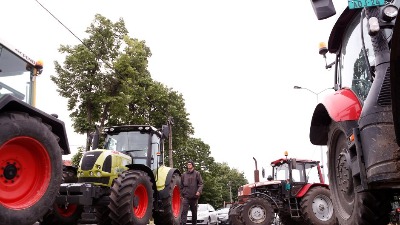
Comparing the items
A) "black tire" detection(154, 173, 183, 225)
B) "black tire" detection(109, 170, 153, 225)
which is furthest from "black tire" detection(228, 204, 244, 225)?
"black tire" detection(109, 170, 153, 225)

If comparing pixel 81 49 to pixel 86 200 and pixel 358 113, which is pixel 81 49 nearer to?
pixel 86 200

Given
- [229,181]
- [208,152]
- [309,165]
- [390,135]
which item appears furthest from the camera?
[229,181]

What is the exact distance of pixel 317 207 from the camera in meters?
13.5

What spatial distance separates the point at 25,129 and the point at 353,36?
4.05m

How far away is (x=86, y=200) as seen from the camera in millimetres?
7961

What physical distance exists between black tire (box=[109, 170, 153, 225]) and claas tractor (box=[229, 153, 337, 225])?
5.00 metres

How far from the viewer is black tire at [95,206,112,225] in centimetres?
885

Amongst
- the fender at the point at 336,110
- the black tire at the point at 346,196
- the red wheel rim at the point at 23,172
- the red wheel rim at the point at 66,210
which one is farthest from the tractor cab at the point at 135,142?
the black tire at the point at 346,196

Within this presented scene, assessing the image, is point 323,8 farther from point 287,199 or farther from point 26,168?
point 287,199

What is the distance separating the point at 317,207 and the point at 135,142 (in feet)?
20.9

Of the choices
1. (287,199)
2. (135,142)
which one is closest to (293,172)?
(287,199)

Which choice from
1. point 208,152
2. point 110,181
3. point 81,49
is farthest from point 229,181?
point 110,181

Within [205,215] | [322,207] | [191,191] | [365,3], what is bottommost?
[205,215]

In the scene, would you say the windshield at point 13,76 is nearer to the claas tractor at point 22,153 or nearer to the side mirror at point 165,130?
the claas tractor at point 22,153
